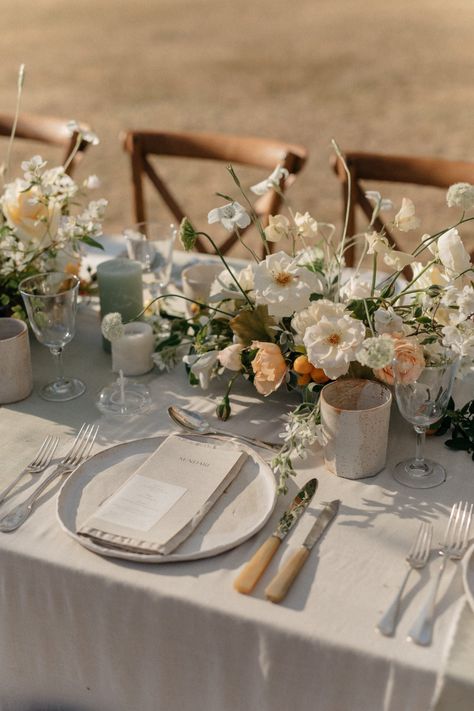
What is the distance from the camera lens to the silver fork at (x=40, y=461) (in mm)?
1215

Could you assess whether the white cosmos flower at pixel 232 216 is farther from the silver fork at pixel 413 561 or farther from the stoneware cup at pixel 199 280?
the silver fork at pixel 413 561

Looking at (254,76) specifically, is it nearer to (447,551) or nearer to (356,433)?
(356,433)

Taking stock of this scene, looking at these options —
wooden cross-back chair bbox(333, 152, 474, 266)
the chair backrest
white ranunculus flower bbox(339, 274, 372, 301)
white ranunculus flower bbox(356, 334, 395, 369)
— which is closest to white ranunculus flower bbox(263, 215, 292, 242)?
white ranunculus flower bbox(339, 274, 372, 301)

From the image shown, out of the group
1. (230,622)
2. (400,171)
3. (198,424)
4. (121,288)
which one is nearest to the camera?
(230,622)

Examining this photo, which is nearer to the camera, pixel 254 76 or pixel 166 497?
pixel 166 497

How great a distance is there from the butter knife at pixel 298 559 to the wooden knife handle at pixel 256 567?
0.06 feet

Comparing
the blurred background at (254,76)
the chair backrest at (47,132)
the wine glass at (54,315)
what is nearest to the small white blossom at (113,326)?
the wine glass at (54,315)

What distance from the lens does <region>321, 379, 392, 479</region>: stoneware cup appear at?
3.94 ft

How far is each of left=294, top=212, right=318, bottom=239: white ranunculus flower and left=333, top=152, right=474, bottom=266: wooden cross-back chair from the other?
0.84 metres

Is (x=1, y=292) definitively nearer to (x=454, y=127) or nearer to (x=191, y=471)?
(x=191, y=471)

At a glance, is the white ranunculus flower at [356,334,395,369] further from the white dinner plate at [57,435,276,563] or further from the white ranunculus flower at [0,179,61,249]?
the white ranunculus flower at [0,179,61,249]

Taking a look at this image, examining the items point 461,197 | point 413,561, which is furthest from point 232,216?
point 413,561

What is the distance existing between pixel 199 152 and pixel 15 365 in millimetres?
1314

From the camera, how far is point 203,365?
4.62ft
